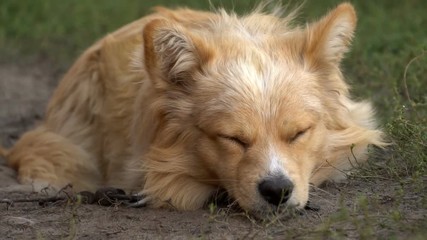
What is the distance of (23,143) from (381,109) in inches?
116

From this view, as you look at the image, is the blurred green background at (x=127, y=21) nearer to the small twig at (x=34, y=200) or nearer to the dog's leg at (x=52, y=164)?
the dog's leg at (x=52, y=164)

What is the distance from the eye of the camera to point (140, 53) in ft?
22.2

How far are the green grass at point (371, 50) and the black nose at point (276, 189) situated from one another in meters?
0.34

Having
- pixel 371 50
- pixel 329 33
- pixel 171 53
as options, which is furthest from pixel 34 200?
pixel 371 50

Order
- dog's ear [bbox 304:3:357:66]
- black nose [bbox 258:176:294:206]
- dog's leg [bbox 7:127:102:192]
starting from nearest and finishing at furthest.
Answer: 1. black nose [bbox 258:176:294:206]
2. dog's ear [bbox 304:3:357:66]
3. dog's leg [bbox 7:127:102:192]

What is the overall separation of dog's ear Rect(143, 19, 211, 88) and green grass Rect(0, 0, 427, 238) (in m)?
1.14

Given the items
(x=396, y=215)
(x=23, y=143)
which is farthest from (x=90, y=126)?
(x=396, y=215)

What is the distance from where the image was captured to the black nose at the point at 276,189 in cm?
554

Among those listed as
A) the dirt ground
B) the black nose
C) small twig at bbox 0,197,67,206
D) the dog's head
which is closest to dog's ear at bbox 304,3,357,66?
the dog's head

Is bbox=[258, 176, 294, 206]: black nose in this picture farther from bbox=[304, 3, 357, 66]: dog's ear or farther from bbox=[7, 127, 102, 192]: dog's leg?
bbox=[7, 127, 102, 192]: dog's leg

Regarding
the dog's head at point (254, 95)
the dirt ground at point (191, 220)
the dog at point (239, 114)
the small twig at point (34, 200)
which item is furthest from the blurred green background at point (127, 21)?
the small twig at point (34, 200)

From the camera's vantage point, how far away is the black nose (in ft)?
18.2

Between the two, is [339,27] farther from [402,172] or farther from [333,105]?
[402,172]

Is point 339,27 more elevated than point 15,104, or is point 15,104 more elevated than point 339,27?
point 339,27
